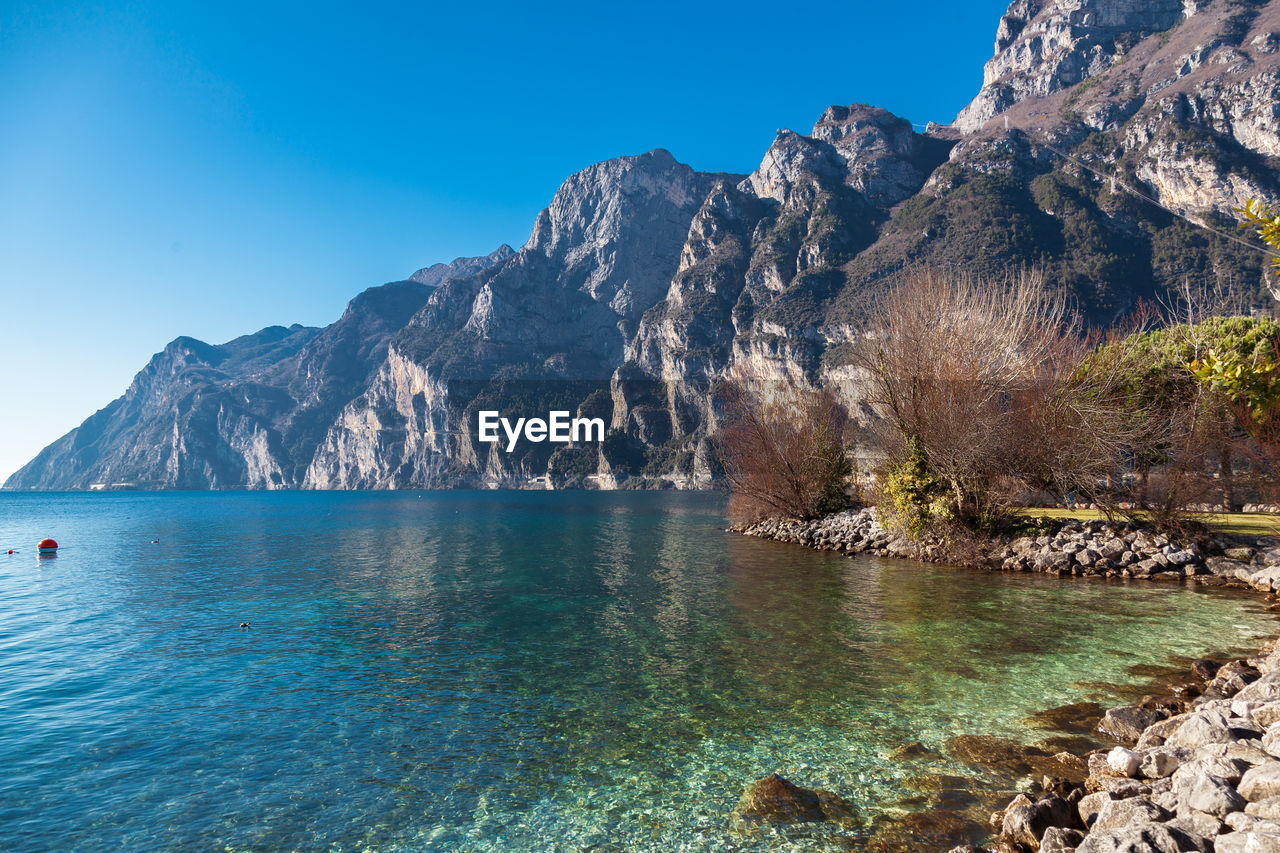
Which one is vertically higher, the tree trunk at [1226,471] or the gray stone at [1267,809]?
the tree trunk at [1226,471]

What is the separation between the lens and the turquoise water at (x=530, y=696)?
26.7 feet

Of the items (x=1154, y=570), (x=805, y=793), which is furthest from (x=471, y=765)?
(x=1154, y=570)

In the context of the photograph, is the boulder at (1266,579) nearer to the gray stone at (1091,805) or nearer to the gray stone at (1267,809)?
the gray stone at (1091,805)

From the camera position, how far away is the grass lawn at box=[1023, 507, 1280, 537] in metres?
26.8

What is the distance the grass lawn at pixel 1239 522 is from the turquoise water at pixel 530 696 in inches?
295

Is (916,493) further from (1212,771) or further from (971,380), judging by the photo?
(1212,771)

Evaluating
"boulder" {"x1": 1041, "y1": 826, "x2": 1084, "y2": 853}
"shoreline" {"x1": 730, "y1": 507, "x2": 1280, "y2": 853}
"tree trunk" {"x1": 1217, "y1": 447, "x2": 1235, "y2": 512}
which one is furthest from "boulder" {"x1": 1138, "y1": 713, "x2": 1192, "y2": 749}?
"tree trunk" {"x1": 1217, "y1": 447, "x2": 1235, "y2": 512}

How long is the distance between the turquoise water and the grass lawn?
7.49 m

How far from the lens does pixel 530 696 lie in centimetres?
1289

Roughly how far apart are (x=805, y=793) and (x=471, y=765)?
16.6ft

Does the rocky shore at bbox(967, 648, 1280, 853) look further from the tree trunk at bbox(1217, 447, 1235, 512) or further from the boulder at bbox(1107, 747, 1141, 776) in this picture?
the tree trunk at bbox(1217, 447, 1235, 512)

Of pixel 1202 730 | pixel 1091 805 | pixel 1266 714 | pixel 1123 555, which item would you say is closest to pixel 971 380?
pixel 1123 555

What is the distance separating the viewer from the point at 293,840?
7523 mm

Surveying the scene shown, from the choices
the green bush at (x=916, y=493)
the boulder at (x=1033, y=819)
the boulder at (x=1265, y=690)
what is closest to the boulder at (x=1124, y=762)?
the boulder at (x=1033, y=819)
